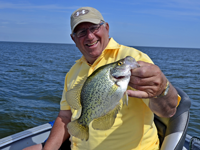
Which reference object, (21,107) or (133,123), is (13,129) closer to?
(21,107)

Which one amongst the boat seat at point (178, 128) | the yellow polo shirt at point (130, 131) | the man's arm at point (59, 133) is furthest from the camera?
the man's arm at point (59, 133)

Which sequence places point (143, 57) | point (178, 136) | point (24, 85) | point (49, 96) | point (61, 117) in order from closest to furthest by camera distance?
point (143, 57) < point (178, 136) < point (61, 117) < point (49, 96) < point (24, 85)

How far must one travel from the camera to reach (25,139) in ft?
13.9

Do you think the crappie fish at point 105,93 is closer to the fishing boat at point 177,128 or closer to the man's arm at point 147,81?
the man's arm at point 147,81

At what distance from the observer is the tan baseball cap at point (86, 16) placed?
2.53 metres

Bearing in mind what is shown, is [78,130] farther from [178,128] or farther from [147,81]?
[178,128]

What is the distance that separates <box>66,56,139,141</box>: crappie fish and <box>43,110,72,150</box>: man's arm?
1.24 metres

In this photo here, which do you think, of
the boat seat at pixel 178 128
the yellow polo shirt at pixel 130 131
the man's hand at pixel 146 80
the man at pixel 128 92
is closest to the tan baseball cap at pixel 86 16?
the man at pixel 128 92

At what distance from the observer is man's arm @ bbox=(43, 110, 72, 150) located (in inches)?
111

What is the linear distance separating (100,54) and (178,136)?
4.65 feet

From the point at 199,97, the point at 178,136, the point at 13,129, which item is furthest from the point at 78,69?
the point at 199,97

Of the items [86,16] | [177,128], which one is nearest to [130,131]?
[177,128]

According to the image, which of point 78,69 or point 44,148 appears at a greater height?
point 78,69

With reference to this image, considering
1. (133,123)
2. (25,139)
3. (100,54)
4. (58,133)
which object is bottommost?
(25,139)
